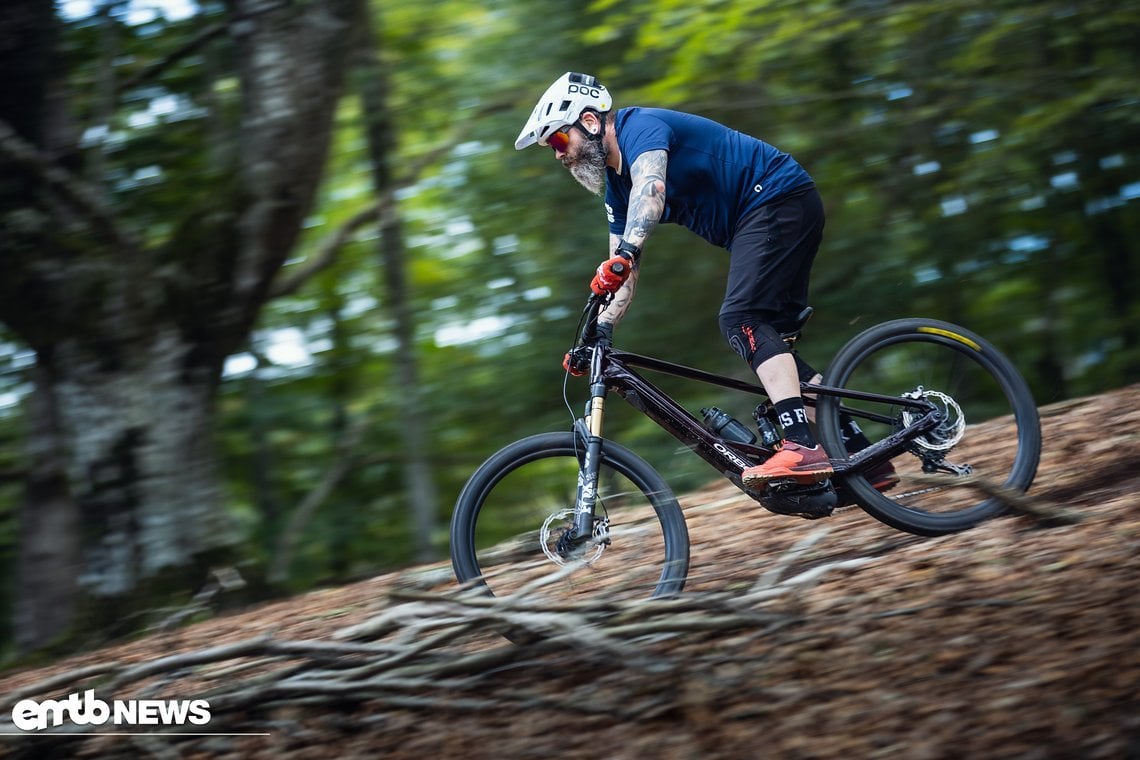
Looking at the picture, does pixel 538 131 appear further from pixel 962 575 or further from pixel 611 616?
pixel 962 575

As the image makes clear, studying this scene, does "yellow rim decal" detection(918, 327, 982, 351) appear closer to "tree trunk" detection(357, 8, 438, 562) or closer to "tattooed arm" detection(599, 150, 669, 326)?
"tattooed arm" detection(599, 150, 669, 326)

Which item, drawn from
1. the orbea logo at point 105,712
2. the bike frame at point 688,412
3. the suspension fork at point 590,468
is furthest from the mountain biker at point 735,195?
the orbea logo at point 105,712

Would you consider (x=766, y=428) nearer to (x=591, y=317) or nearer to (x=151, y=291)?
(x=591, y=317)

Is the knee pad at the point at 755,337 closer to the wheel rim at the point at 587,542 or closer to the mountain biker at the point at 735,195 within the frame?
the mountain biker at the point at 735,195

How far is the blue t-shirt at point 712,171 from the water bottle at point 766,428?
0.80 metres

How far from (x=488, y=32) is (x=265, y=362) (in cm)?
416

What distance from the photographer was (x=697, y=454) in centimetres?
473

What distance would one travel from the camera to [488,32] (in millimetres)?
10766

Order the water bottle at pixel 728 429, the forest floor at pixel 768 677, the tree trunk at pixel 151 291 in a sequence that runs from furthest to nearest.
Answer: the tree trunk at pixel 151 291 → the water bottle at pixel 728 429 → the forest floor at pixel 768 677

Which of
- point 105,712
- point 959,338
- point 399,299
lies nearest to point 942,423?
point 959,338

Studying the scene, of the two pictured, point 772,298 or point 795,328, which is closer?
point 772,298

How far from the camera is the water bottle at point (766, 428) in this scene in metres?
4.64

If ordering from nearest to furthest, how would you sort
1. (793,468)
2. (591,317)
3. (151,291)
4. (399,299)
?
(793,468) → (591,317) → (151,291) → (399,299)

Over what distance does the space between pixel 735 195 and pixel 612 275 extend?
2.53ft
